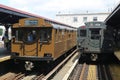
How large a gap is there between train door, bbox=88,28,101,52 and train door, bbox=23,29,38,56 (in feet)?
18.1

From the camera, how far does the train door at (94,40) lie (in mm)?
17995

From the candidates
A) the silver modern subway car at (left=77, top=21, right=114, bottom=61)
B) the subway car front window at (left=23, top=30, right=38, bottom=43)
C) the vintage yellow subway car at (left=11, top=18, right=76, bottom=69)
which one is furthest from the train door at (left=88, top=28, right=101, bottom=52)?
the subway car front window at (left=23, top=30, right=38, bottom=43)

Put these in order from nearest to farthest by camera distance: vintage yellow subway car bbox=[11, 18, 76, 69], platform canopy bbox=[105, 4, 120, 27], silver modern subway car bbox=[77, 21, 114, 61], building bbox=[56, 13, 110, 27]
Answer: platform canopy bbox=[105, 4, 120, 27]
vintage yellow subway car bbox=[11, 18, 76, 69]
silver modern subway car bbox=[77, 21, 114, 61]
building bbox=[56, 13, 110, 27]

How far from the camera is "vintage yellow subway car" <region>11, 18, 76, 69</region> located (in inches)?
532

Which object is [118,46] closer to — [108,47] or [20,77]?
[108,47]

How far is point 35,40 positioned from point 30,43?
0.33 metres

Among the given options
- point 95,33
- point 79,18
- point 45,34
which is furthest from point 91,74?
point 79,18

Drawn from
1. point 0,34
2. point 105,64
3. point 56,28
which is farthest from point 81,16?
point 56,28

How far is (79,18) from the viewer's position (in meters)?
57.6

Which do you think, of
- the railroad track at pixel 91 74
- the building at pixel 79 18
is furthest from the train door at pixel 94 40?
the building at pixel 79 18

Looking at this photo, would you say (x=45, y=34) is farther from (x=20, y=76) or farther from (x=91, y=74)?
(x=91, y=74)

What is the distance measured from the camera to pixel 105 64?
1895 centimetres

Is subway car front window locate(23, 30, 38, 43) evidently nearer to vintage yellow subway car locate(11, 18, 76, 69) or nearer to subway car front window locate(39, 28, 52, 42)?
vintage yellow subway car locate(11, 18, 76, 69)

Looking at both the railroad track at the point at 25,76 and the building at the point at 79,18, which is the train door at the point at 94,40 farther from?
the building at the point at 79,18
